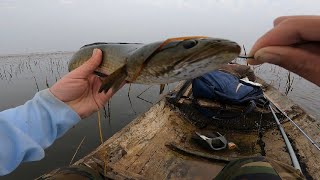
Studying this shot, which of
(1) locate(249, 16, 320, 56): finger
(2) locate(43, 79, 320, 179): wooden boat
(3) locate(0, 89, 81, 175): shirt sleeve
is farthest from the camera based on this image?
(2) locate(43, 79, 320, 179): wooden boat

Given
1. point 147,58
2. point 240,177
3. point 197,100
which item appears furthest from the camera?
point 197,100

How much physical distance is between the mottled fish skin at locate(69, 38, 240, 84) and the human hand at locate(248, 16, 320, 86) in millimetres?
192

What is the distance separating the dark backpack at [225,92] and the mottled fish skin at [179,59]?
371cm

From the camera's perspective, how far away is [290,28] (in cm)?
125

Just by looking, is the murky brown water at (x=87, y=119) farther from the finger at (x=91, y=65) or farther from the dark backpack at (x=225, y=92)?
the finger at (x=91, y=65)

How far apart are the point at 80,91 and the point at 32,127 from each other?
616 mm

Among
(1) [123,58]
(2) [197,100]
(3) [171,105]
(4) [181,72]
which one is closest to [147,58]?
(4) [181,72]

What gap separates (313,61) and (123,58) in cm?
135

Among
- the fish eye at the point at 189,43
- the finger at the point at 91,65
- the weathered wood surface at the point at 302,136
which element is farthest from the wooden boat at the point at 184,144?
the fish eye at the point at 189,43

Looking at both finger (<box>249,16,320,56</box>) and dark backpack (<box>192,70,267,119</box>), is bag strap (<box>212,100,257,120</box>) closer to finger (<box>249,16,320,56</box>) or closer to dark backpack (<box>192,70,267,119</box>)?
dark backpack (<box>192,70,267,119</box>)

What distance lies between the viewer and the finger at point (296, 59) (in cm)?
128

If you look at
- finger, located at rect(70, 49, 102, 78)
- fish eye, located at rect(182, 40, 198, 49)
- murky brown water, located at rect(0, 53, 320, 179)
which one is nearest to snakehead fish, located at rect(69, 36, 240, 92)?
fish eye, located at rect(182, 40, 198, 49)

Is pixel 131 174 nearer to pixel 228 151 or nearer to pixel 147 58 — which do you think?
pixel 228 151

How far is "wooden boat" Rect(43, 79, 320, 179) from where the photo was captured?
4223mm
